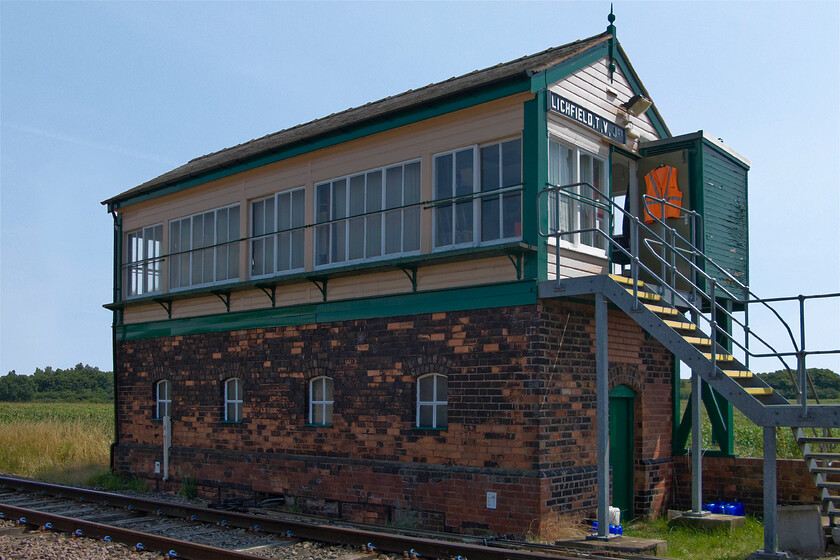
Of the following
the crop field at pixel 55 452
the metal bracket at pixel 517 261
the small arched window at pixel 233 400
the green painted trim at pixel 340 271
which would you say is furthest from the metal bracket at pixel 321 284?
the crop field at pixel 55 452

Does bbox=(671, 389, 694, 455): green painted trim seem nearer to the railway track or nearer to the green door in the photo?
the green door

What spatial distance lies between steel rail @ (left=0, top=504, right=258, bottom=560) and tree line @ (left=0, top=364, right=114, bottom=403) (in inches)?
2358

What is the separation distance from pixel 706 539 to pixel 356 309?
19.5ft

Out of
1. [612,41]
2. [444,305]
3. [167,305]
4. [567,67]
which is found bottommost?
[444,305]

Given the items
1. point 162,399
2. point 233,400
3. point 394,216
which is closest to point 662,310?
point 394,216

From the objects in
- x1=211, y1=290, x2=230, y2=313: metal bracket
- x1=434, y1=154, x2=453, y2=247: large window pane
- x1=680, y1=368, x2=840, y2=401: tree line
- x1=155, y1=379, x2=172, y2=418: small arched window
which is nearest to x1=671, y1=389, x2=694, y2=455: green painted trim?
x1=434, y1=154, x2=453, y2=247: large window pane

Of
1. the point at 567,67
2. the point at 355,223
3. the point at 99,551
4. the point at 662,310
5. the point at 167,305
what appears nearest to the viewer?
the point at 99,551

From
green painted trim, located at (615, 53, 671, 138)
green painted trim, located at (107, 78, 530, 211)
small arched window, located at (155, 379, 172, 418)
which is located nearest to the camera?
green painted trim, located at (107, 78, 530, 211)

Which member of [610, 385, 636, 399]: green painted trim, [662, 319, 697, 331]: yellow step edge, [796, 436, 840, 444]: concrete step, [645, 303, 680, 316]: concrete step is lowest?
[796, 436, 840, 444]: concrete step

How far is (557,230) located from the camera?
34.7 feet

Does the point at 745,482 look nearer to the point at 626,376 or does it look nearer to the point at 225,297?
the point at 626,376

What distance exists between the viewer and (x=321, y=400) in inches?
535

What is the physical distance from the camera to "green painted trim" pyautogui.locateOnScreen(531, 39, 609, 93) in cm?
1090

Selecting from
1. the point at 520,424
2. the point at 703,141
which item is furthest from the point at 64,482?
the point at 703,141
